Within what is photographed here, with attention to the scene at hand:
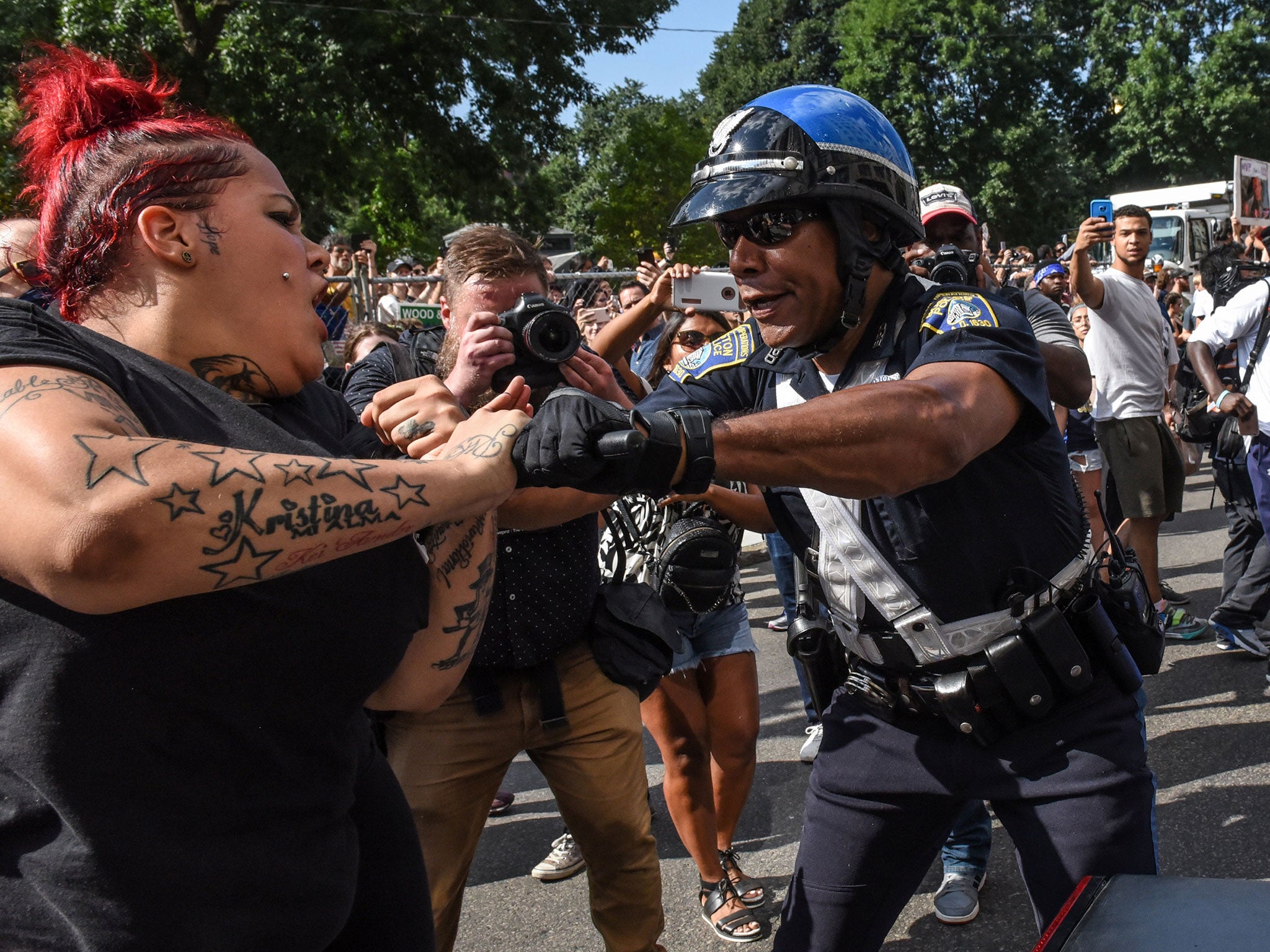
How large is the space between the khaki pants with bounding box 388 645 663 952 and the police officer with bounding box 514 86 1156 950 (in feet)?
2.03

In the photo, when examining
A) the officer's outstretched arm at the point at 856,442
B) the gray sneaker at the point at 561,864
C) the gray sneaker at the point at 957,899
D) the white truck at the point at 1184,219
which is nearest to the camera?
the officer's outstretched arm at the point at 856,442

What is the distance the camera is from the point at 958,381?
1774 millimetres

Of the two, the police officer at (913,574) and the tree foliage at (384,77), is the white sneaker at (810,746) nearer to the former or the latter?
the police officer at (913,574)

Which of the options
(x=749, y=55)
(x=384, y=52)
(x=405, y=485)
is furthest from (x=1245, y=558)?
(x=749, y=55)

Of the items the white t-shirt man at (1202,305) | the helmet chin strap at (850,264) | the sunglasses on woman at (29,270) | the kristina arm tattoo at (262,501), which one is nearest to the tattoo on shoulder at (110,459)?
the kristina arm tattoo at (262,501)

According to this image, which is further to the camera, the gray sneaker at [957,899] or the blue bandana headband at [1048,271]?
the blue bandana headband at [1048,271]

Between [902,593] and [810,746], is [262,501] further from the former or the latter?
[810,746]

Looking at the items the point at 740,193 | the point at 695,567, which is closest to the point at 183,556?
the point at 740,193

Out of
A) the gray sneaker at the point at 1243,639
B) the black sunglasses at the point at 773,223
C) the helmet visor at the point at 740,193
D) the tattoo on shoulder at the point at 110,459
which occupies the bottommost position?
the gray sneaker at the point at 1243,639

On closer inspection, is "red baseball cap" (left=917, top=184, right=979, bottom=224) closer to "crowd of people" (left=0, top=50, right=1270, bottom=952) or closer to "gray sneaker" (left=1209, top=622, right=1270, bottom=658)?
"crowd of people" (left=0, top=50, right=1270, bottom=952)

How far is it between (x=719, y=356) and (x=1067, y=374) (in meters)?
A: 2.29

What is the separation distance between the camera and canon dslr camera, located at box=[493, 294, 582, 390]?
214 cm

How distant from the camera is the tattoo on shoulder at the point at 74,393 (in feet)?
3.84

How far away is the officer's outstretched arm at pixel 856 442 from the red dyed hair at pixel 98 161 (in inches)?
32.9
